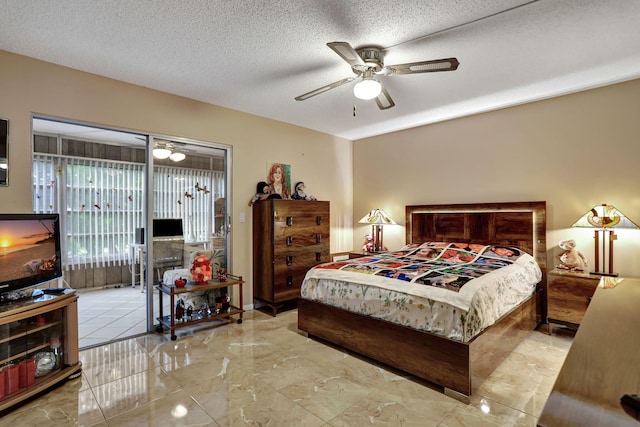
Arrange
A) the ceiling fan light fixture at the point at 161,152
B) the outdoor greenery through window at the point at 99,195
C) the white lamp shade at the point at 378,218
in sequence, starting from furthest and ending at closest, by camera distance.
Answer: the white lamp shade at the point at 378,218 → the outdoor greenery through window at the point at 99,195 → the ceiling fan light fixture at the point at 161,152

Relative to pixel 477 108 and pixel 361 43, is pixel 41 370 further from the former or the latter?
pixel 477 108

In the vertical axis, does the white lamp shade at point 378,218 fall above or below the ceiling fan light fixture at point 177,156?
below

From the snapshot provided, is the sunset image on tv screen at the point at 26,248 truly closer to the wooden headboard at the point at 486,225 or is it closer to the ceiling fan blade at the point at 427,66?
the ceiling fan blade at the point at 427,66

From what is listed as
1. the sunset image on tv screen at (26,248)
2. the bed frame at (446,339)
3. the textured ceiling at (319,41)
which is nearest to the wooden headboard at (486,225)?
the bed frame at (446,339)

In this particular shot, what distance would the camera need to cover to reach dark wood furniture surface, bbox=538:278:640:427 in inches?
27.3

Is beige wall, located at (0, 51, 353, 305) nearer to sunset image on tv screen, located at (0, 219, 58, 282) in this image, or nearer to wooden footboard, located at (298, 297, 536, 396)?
sunset image on tv screen, located at (0, 219, 58, 282)

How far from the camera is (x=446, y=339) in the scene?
2.19m

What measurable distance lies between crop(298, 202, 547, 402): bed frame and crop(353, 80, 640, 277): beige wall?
0.15 metres

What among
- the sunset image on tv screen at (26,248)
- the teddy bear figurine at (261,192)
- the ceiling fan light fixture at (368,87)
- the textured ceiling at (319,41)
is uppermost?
the textured ceiling at (319,41)

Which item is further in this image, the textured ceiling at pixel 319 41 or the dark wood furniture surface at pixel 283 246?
the dark wood furniture surface at pixel 283 246

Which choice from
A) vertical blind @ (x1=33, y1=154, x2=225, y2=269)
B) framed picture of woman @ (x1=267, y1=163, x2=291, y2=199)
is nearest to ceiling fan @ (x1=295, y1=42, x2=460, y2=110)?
framed picture of woman @ (x1=267, y1=163, x2=291, y2=199)

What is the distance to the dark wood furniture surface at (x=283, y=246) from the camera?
12.9 feet

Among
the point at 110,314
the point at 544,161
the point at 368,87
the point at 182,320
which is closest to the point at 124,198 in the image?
the point at 110,314

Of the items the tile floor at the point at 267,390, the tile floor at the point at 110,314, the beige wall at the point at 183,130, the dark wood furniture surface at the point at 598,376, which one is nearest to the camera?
the dark wood furniture surface at the point at 598,376
